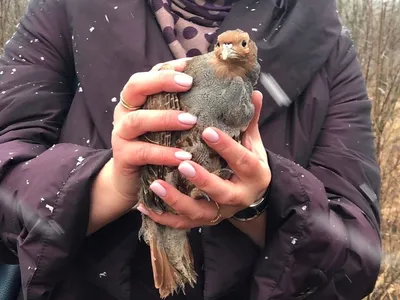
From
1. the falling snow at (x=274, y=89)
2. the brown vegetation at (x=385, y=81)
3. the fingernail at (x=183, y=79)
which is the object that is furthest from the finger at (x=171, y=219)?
the brown vegetation at (x=385, y=81)

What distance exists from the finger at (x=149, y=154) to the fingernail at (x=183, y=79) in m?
0.15

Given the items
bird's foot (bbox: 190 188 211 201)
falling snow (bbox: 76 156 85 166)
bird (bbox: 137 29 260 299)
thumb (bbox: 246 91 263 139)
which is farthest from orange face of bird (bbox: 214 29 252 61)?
falling snow (bbox: 76 156 85 166)

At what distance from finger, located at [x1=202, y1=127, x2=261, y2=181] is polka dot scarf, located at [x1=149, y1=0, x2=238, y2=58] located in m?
0.47

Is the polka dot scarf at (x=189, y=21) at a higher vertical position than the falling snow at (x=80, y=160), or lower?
higher

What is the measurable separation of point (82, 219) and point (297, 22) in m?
0.84

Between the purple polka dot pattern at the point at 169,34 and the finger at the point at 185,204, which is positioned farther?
the purple polka dot pattern at the point at 169,34

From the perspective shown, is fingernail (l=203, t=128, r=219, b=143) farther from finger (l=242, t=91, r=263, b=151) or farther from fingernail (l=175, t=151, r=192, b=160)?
finger (l=242, t=91, r=263, b=151)

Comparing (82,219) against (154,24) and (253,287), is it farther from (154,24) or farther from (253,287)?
(154,24)

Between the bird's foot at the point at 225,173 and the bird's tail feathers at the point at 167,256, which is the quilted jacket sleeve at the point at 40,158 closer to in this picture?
the bird's tail feathers at the point at 167,256

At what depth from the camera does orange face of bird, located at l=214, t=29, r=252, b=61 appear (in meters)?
1.39

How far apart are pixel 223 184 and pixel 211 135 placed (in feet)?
0.40

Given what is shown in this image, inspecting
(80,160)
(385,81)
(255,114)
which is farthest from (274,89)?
(385,81)

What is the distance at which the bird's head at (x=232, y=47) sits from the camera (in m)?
1.39

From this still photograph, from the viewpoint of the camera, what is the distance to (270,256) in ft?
5.02
